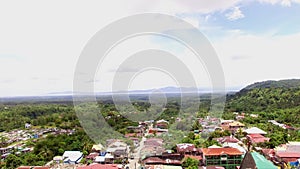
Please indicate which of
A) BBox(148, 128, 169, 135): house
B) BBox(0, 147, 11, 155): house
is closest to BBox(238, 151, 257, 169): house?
BBox(148, 128, 169, 135): house

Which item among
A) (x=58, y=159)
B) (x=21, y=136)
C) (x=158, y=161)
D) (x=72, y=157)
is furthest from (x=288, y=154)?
(x=21, y=136)

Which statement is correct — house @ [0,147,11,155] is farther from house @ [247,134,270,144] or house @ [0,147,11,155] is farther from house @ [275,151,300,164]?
house @ [275,151,300,164]

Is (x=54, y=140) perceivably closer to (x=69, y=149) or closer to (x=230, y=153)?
(x=69, y=149)

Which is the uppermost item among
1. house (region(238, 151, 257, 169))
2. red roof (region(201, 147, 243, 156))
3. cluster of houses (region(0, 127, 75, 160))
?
house (region(238, 151, 257, 169))

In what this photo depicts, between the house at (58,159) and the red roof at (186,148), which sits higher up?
the red roof at (186,148)

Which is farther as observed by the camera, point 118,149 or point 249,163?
point 118,149

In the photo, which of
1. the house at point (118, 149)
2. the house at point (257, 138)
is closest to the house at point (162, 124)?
the house at point (118, 149)

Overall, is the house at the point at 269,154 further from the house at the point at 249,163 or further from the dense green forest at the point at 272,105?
the dense green forest at the point at 272,105

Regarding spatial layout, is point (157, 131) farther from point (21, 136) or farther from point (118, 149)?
point (21, 136)
